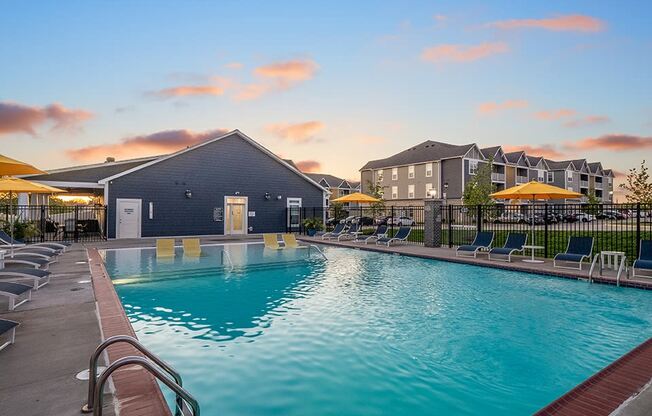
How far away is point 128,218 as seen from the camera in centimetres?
2244

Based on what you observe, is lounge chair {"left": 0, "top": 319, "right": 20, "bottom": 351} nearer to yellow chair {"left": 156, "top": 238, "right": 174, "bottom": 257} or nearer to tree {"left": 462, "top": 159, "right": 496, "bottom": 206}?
yellow chair {"left": 156, "top": 238, "right": 174, "bottom": 257}

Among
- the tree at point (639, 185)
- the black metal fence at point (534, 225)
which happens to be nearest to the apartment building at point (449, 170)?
the black metal fence at point (534, 225)

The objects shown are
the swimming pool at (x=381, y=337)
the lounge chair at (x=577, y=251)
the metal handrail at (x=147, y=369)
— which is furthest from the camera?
the lounge chair at (x=577, y=251)

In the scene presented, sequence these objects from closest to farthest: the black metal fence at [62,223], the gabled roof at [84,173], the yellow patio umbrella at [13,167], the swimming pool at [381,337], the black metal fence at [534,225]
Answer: the swimming pool at [381,337], the yellow patio umbrella at [13,167], the black metal fence at [534,225], the black metal fence at [62,223], the gabled roof at [84,173]

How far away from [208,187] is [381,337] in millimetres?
22010

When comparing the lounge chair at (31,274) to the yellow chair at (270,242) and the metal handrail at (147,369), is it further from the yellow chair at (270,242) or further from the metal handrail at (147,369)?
the yellow chair at (270,242)

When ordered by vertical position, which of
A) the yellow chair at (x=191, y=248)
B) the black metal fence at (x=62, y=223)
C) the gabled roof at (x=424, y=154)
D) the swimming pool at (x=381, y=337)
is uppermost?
the gabled roof at (x=424, y=154)

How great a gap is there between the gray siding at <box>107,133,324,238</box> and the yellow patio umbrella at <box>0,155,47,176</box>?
16.1 m

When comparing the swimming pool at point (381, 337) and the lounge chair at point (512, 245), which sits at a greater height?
the lounge chair at point (512, 245)

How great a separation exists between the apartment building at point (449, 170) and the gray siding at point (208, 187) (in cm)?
1396

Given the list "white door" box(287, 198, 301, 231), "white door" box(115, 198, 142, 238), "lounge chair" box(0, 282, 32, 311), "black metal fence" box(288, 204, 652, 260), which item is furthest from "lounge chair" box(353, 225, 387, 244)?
"lounge chair" box(0, 282, 32, 311)

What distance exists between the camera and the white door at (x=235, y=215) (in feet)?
87.0

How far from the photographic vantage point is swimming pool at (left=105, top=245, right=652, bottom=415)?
166 inches

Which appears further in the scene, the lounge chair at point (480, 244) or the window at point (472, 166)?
the window at point (472, 166)
